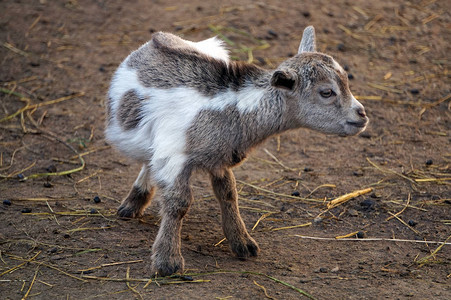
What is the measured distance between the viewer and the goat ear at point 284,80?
15.1 ft

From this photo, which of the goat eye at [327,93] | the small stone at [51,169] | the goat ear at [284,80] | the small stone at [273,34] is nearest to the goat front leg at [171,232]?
the goat ear at [284,80]

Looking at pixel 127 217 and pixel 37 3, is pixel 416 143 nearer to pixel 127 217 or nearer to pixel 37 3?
pixel 127 217

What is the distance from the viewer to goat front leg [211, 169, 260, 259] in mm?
4992

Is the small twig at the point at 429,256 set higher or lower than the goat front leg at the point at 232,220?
lower

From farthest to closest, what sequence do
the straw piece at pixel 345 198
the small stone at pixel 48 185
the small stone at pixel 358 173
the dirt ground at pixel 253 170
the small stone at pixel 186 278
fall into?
1. the small stone at pixel 358 173
2. the small stone at pixel 48 185
3. the straw piece at pixel 345 198
4. the dirt ground at pixel 253 170
5. the small stone at pixel 186 278

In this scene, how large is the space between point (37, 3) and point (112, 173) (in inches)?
178

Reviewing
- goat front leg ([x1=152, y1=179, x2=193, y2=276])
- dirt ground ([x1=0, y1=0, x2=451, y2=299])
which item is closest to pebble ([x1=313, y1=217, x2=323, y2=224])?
dirt ground ([x1=0, y1=0, x2=451, y2=299])

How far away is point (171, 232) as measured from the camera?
462cm

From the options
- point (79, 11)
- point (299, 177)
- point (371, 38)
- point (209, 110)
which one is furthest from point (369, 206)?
point (79, 11)

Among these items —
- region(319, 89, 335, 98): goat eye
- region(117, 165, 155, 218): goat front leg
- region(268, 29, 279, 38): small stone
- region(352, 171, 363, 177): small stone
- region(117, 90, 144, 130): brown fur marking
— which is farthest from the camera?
region(268, 29, 279, 38): small stone

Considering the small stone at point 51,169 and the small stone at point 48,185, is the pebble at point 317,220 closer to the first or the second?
the small stone at point 48,185

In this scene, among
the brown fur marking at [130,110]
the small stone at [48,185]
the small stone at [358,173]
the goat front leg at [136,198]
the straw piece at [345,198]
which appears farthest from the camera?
the small stone at [358,173]

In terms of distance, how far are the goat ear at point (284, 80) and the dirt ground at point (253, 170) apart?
1.38 m

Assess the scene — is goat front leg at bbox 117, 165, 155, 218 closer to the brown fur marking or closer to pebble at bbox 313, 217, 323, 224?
the brown fur marking
